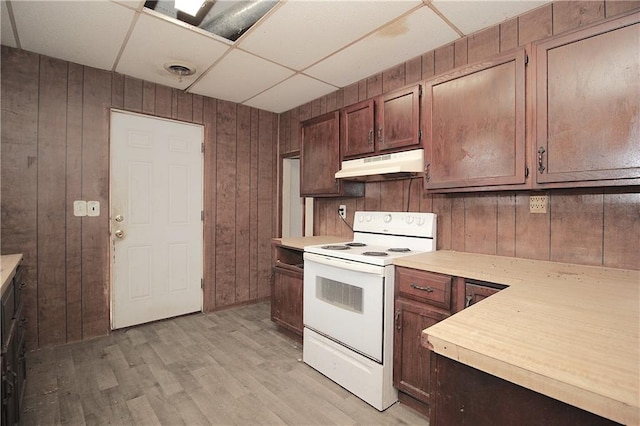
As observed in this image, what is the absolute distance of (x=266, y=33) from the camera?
2.18m

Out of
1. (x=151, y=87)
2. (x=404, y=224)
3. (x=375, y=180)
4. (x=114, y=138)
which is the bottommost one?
(x=404, y=224)

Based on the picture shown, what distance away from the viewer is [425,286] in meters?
1.76

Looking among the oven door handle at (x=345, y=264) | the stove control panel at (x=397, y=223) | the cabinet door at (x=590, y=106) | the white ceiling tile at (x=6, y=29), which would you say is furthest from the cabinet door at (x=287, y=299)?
the white ceiling tile at (x=6, y=29)

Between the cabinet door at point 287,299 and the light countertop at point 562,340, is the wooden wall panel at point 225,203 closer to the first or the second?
the cabinet door at point 287,299

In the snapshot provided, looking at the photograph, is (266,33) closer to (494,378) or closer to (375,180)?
(375,180)

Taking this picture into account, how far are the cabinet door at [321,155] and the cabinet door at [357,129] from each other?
0.23 feet

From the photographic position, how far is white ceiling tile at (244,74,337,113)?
308 cm

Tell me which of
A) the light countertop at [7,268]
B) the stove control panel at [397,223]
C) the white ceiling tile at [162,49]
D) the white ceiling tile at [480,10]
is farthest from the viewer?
the stove control panel at [397,223]

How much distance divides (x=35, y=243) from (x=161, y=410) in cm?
180

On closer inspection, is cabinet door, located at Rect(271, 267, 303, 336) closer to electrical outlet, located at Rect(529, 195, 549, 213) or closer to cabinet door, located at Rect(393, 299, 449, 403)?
cabinet door, located at Rect(393, 299, 449, 403)

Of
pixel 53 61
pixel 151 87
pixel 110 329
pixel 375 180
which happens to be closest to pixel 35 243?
pixel 110 329

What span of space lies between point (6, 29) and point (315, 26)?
2147 mm

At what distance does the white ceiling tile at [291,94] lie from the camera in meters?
3.08

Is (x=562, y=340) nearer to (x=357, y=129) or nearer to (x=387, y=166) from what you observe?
(x=387, y=166)
